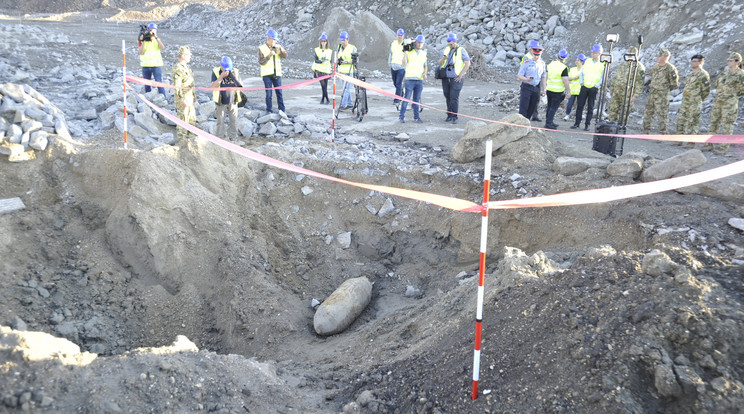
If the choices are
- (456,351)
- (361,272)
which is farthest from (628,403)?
(361,272)

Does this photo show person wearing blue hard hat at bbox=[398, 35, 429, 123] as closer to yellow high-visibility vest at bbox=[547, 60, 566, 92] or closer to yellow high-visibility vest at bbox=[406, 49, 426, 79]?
yellow high-visibility vest at bbox=[406, 49, 426, 79]

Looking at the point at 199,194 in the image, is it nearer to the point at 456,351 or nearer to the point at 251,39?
the point at 456,351

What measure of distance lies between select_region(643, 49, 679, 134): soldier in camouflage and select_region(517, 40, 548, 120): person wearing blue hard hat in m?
1.93

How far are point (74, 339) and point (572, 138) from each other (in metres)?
8.63

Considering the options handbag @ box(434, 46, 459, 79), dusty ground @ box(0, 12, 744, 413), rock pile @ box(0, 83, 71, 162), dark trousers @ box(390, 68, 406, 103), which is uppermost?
handbag @ box(434, 46, 459, 79)

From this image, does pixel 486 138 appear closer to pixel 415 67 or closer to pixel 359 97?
pixel 415 67

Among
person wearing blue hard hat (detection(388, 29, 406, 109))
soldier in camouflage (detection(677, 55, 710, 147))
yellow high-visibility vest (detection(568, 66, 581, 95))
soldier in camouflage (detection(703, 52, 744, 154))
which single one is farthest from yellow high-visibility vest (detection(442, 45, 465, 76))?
soldier in camouflage (detection(703, 52, 744, 154))

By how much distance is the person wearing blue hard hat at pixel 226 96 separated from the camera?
8.41 metres

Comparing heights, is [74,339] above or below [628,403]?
below

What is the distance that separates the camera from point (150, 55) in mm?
10414

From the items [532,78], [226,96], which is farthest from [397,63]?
[226,96]

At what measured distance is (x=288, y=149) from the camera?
28.1ft

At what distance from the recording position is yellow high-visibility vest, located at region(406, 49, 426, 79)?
35.2ft

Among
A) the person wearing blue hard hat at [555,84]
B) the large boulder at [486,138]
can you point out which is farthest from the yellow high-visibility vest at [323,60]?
the large boulder at [486,138]
